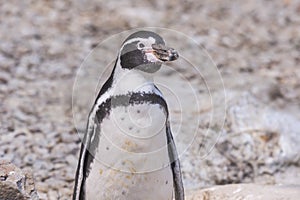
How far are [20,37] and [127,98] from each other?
2836mm

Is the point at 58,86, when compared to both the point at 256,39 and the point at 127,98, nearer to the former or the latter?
the point at 256,39

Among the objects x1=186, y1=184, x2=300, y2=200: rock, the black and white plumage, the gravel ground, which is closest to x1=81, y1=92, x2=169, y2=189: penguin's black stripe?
the black and white plumage

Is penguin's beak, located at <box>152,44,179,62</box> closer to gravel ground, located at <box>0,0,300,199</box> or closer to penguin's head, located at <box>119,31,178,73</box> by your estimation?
penguin's head, located at <box>119,31,178,73</box>

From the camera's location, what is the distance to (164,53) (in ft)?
6.84

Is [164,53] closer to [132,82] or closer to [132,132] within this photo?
[132,82]

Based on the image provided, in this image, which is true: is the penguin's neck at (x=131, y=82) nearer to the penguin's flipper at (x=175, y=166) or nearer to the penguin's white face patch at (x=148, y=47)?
the penguin's white face patch at (x=148, y=47)

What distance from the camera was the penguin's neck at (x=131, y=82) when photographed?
2.15m

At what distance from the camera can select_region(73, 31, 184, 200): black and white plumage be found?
84.7 inches

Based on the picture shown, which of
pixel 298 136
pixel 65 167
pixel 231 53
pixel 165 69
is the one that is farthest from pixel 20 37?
pixel 298 136

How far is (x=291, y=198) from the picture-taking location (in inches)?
96.2

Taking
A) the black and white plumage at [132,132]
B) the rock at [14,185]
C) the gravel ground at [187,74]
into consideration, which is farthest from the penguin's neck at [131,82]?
the gravel ground at [187,74]

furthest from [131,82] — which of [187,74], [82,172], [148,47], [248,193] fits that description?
[187,74]

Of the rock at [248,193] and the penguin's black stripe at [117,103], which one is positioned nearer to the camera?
the penguin's black stripe at [117,103]

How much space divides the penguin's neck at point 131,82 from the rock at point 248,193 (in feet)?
2.13
